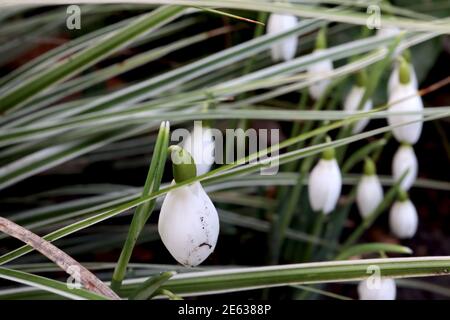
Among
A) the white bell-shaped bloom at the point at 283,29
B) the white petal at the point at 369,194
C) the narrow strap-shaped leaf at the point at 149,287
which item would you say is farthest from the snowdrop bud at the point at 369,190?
the narrow strap-shaped leaf at the point at 149,287

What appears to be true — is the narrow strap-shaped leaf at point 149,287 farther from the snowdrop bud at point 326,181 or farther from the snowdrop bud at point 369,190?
the snowdrop bud at point 369,190

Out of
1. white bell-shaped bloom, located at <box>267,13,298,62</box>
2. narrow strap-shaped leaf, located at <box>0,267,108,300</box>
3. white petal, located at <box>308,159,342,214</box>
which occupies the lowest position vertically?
narrow strap-shaped leaf, located at <box>0,267,108,300</box>

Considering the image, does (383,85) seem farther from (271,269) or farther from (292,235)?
(271,269)

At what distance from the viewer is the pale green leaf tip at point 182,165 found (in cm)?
61

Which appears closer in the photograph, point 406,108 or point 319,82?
point 406,108

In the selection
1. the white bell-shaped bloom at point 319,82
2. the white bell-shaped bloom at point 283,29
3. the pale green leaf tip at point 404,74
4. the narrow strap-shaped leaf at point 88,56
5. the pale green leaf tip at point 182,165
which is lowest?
the pale green leaf tip at point 182,165

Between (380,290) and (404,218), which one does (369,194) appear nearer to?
(404,218)

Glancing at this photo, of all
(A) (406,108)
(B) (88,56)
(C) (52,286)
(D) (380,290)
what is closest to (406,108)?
(A) (406,108)

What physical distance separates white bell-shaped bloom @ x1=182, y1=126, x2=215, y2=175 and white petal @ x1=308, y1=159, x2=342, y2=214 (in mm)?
159

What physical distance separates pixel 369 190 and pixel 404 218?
0.23ft

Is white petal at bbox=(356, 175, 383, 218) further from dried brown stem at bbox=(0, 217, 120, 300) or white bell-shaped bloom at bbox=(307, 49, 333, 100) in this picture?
dried brown stem at bbox=(0, 217, 120, 300)

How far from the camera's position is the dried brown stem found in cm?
59

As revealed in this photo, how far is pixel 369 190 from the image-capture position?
107cm

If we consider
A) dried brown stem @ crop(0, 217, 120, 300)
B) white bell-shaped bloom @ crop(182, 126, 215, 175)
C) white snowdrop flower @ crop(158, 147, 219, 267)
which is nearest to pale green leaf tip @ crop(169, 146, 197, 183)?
white snowdrop flower @ crop(158, 147, 219, 267)
